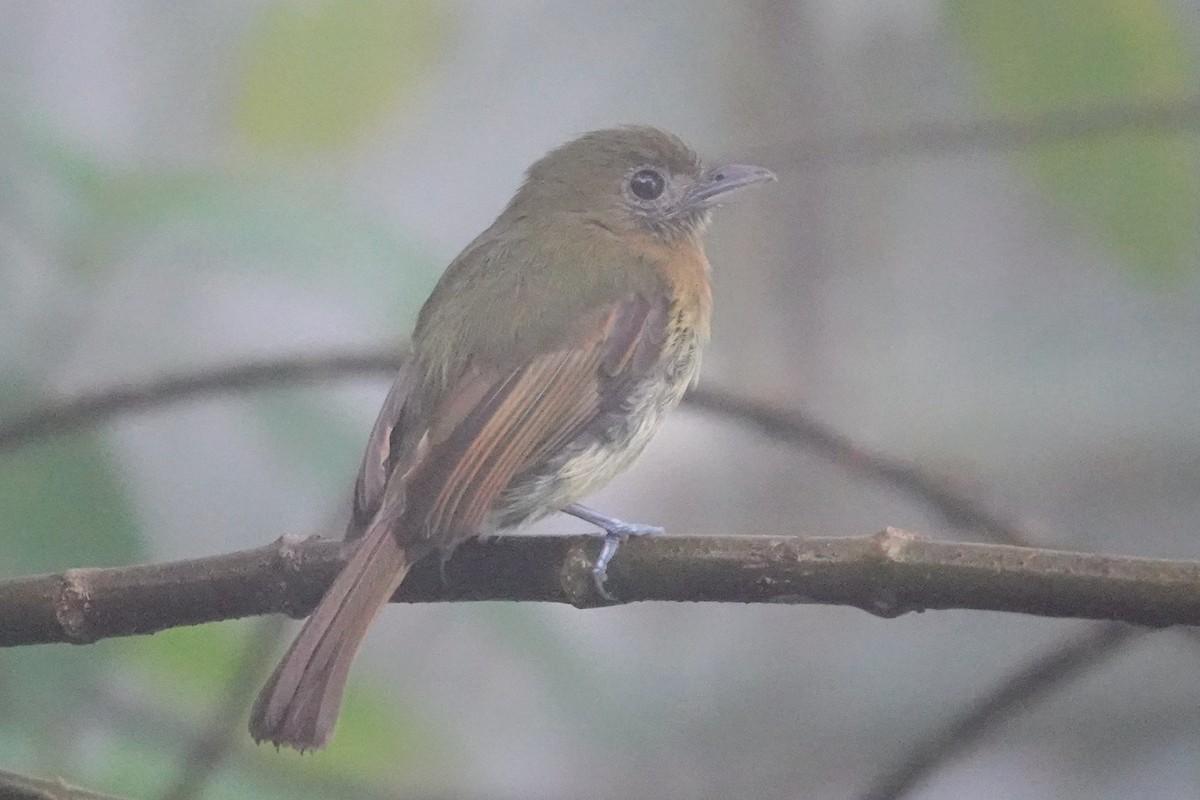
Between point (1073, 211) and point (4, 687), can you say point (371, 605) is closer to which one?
point (4, 687)

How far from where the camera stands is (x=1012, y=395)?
270 centimetres

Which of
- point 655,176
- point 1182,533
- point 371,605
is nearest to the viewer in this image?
point 371,605

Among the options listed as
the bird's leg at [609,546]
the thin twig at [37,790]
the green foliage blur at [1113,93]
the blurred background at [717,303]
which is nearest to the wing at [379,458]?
the bird's leg at [609,546]

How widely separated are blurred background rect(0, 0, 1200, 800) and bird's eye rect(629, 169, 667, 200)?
1.19 feet

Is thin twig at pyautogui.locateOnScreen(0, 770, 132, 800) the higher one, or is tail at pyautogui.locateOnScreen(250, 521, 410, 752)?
tail at pyautogui.locateOnScreen(250, 521, 410, 752)

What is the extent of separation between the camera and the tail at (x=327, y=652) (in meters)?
1.12

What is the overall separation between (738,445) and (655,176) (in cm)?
78

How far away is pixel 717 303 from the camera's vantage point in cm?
269

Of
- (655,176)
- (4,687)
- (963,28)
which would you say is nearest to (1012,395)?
(963,28)

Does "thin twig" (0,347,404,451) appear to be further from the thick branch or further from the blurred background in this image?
the thick branch

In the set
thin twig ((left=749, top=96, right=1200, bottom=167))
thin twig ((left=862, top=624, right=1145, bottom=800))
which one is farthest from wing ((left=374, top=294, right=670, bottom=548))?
thin twig ((left=749, top=96, right=1200, bottom=167))

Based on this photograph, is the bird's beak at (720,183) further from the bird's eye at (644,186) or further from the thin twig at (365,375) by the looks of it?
the thin twig at (365,375)

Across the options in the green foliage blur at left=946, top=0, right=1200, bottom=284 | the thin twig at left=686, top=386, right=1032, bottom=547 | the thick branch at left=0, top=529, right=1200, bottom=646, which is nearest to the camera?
the thick branch at left=0, top=529, right=1200, bottom=646

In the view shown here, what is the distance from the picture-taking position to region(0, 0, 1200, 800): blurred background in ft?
7.03
